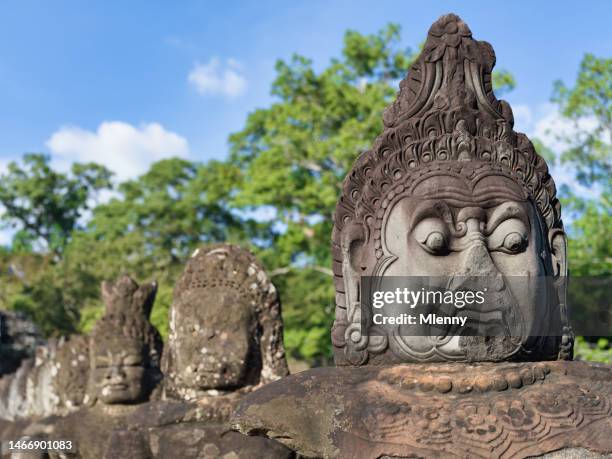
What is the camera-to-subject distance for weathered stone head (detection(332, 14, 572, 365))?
10.6 feet

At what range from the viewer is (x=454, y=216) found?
3324mm

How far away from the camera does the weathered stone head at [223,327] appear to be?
4852mm

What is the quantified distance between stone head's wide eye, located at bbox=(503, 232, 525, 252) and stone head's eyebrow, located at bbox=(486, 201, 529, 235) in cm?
8

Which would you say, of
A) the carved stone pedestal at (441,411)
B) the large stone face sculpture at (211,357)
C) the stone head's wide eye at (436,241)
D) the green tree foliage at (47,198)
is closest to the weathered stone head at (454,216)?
the stone head's wide eye at (436,241)

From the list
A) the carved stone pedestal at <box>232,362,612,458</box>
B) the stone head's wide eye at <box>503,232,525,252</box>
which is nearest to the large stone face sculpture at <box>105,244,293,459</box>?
the carved stone pedestal at <box>232,362,612,458</box>

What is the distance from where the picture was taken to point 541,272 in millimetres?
3316

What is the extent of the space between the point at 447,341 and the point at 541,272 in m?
0.59

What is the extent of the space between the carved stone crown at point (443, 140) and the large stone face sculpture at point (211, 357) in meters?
1.52

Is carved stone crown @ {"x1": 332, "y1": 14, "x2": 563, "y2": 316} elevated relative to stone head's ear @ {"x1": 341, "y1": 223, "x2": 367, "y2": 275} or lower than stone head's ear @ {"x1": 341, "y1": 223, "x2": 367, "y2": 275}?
elevated

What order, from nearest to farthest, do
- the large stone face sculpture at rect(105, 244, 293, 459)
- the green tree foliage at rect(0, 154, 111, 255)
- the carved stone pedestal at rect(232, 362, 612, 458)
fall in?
the carved stone pedestal at rect(232, 362, 612, 458), the large stone face sculpture at rect(105, 244, 293, 459), the green tree foliage at rect(0, 154, 111, 255)

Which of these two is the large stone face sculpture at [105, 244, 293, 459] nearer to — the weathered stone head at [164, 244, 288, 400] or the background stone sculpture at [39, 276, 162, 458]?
the weathered stone head at [164, 244, 288, 400]

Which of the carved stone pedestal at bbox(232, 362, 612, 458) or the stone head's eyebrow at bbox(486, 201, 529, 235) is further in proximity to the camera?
the stone head's eyebrow at bbox(486, 201, 529, 235)

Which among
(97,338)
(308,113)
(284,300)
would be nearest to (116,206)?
(284,300)

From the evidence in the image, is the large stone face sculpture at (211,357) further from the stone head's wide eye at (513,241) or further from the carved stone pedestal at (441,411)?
the stone head's wide eye at (513,241)
